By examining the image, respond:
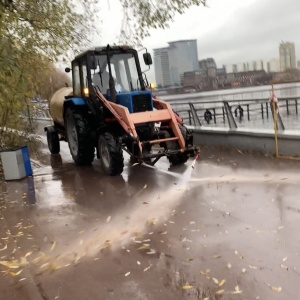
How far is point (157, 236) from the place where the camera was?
5.00 meters

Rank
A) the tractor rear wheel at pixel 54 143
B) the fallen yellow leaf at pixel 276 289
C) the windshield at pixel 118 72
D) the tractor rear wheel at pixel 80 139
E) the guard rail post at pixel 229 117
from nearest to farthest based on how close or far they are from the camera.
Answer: the fallen yellow leaf at pixel 276 289 → the windshield at pixel 118 72 → the tractor rear wheel at pixel 80 139 → the guard rail post at pixel 229 117 → the tractor rear wheel at pixel 54 143

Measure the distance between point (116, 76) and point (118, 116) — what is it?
1.38 metres

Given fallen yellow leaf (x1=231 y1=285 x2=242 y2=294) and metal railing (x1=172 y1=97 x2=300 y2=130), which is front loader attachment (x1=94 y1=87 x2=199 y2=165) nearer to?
metal railing (x1=172 y1=97 x2=300 y2=130)

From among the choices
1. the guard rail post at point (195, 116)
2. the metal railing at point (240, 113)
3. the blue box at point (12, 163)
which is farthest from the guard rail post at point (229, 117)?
the blue box at point (12, 163)

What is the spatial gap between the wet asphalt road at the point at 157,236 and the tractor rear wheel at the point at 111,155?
0.95ft

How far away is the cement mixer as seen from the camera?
8383mm

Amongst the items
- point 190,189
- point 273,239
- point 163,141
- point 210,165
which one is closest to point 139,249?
point 273,239

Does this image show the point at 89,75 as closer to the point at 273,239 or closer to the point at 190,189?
the point at 190,189

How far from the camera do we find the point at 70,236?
525 cm

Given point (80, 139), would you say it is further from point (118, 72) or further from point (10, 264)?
point (10, 264)

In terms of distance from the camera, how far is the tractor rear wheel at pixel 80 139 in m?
9.73

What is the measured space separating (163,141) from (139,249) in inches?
161

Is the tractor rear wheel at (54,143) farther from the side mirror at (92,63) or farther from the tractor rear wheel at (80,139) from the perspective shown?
the side mirror at (92,63)

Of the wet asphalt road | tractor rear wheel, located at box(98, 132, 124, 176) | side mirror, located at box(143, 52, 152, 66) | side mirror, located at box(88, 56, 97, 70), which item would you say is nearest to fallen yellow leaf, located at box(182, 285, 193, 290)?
the wet asphalt road
